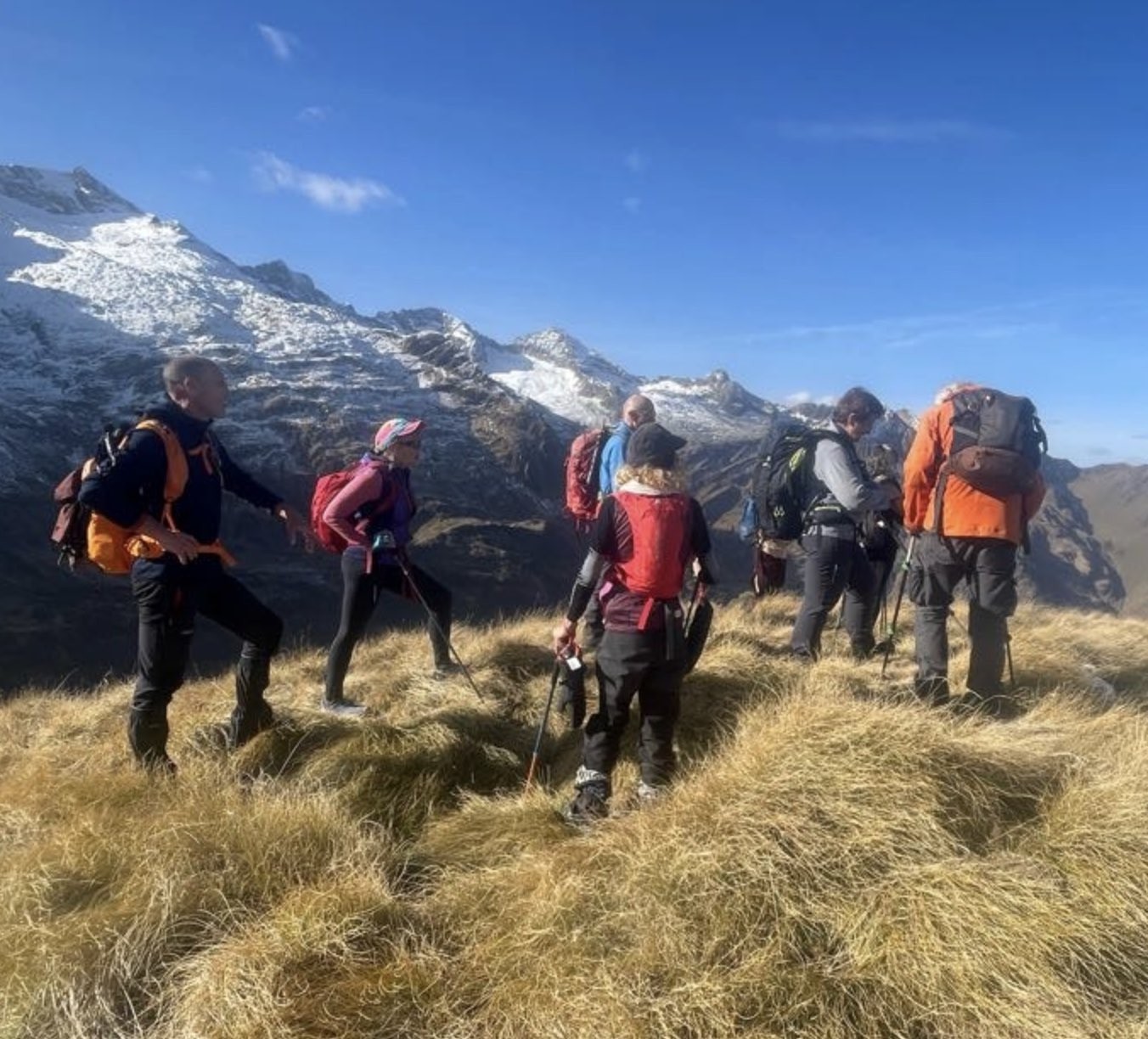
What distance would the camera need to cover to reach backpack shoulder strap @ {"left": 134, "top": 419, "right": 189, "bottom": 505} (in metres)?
5.81

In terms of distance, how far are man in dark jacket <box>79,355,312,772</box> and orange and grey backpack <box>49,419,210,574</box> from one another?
0.04 metres

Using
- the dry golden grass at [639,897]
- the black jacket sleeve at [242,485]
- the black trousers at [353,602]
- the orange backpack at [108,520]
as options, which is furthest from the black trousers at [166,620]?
the black trousers at [353,602]

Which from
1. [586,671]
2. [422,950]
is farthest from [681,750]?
[422,950]

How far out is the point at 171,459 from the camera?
230 inches

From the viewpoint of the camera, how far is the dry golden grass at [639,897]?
11.4 feet

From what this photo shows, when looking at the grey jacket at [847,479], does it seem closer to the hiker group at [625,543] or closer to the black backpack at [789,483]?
the hiker group at [625,543]

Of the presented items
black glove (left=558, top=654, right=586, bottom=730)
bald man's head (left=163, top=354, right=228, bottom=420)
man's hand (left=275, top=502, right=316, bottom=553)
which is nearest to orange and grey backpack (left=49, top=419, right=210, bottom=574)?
bald man's head (left=163, top=354, right=228, bottom=420)

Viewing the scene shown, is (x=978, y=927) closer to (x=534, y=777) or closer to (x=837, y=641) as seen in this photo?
(x=534, y=777)

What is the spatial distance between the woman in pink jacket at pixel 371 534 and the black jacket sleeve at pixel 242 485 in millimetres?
705

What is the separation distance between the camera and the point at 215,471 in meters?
6.38

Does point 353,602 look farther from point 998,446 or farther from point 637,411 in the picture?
point 998,446

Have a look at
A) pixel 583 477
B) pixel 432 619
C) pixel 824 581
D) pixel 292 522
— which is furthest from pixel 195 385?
pixel 824 581

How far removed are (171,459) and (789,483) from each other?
5.63 metres

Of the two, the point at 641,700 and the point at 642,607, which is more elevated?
the point at 642,607
